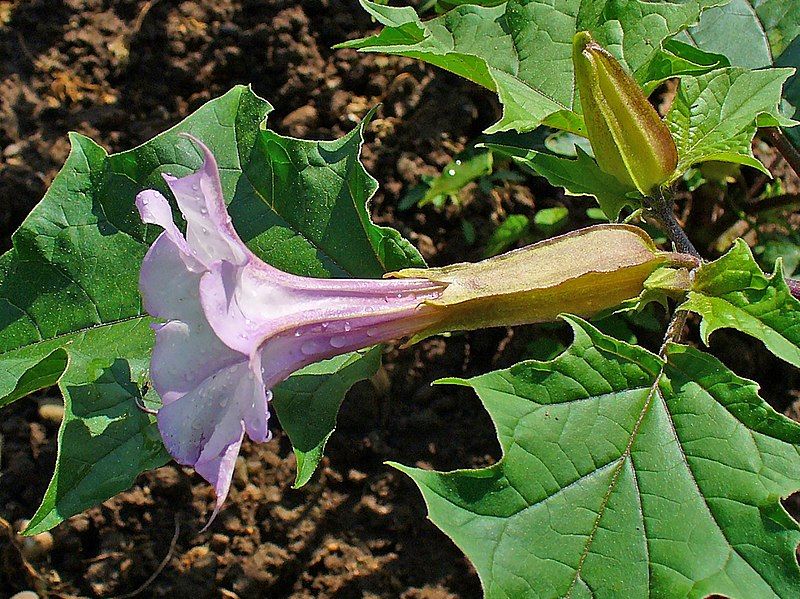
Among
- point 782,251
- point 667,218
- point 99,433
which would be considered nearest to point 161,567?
point 99,433

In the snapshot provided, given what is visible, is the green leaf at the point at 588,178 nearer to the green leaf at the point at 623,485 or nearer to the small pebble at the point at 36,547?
the green leaf at the point at 623,485

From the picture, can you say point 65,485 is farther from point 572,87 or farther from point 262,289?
point 572,87

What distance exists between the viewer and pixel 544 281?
48.7 inches

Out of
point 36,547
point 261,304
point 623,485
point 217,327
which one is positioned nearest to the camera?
point 217,327

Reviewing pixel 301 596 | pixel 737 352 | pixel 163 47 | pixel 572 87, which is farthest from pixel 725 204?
pixel 163 47

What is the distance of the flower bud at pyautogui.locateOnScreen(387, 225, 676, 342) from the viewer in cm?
122

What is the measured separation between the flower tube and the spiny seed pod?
0.41 feet

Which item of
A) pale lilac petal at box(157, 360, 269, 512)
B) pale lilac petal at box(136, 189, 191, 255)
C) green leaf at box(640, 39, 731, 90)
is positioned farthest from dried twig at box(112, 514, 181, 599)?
green leaf at box(640, 39, 731, 90)

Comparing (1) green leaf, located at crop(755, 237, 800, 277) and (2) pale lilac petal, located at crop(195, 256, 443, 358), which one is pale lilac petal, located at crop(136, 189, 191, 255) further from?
(1) green leaf, located at crop(755, 237, 800, 277)

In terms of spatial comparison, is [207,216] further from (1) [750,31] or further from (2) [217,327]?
(1) [750,31]

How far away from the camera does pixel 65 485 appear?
126 centimetres

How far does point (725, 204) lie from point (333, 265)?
105 cm

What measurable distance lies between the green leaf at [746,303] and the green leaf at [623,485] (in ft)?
Answer: 0.23

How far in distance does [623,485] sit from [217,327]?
0.58m
